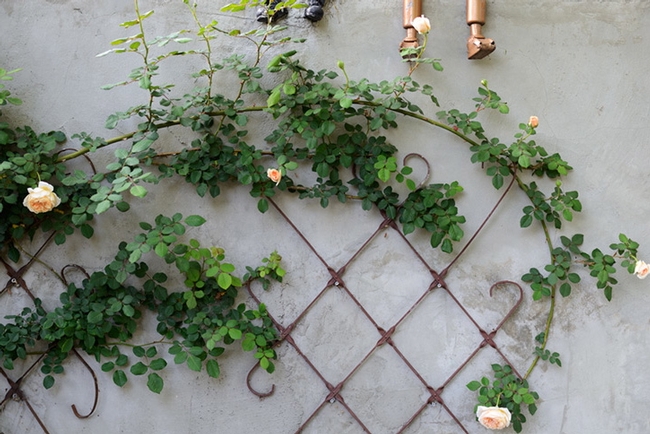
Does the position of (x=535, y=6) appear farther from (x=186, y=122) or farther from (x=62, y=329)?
(x=62, y=329)

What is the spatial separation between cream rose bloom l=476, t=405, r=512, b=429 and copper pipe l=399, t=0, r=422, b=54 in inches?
44.3

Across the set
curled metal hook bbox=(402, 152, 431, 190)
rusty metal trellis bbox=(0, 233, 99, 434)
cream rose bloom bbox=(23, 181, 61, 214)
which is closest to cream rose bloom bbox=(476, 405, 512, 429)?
curled metal hook bbox=(402, 152, 431, 190)

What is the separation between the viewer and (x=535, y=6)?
2.03m

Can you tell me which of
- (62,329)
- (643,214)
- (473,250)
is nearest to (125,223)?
(62,329)

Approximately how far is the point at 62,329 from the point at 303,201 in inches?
31.9

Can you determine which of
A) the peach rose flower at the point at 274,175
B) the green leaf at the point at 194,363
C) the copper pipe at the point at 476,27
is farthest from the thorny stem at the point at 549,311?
the green leaf at the point at 194,363

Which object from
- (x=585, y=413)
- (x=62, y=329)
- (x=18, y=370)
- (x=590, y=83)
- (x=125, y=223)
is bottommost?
(x=585, y=413)

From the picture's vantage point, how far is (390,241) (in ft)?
6.57

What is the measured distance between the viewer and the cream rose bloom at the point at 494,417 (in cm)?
186

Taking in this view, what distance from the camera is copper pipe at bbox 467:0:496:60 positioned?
192 centimetres

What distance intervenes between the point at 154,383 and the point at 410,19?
4.40 feet

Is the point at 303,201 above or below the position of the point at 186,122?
below

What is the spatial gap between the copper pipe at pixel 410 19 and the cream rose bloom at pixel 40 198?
1.11 m

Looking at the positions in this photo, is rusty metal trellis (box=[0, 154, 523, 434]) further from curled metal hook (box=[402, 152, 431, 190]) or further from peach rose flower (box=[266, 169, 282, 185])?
peach rose flower (box=[266, 169, 282, 185])
